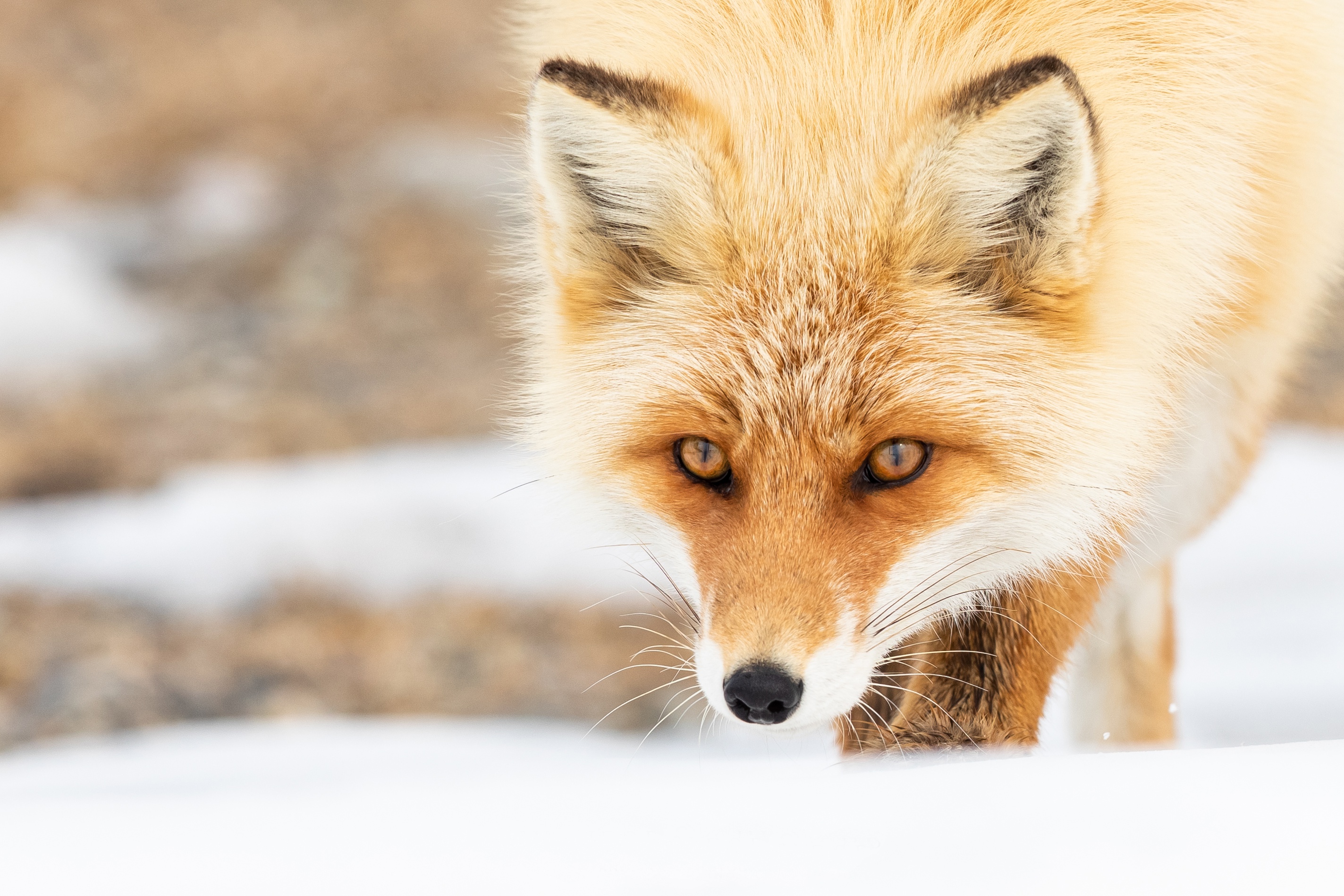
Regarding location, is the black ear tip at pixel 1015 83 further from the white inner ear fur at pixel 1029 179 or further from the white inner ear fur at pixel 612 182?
the white inner ear fur at pixel 612 182

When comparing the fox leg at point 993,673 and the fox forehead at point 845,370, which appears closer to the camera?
the fox forehead at point 845,370

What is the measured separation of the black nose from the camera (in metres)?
1.88

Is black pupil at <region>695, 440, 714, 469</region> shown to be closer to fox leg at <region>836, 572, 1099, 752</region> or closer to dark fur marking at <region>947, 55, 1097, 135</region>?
fox leg at <region>836, 572, 1099, 752</region>

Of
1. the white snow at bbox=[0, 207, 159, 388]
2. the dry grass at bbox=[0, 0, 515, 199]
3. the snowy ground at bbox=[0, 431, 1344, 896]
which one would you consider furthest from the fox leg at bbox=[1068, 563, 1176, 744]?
the dry grass at bbox=[0, 0, 515, 199]

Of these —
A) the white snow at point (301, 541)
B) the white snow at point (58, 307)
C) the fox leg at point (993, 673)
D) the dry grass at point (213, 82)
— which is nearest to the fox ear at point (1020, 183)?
the fox leg at point (993, 673)

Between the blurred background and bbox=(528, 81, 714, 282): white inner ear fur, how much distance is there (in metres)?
0.42

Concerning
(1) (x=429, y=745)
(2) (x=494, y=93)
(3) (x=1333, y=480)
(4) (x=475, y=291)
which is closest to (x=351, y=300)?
(4) (x=475, y=291)

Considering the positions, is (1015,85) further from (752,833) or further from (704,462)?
(752,833)

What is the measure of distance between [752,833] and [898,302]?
37.1 inches

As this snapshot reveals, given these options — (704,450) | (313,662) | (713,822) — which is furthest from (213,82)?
(713,822)

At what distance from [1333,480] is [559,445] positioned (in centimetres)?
410

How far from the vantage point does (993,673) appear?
2295 millimetres

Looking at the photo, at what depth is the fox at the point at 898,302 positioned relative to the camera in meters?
1.98

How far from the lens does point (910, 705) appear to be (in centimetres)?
234
